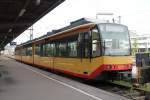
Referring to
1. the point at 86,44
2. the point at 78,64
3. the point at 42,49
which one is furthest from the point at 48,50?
the point at 86,44

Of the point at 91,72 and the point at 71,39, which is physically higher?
the point at 71,39

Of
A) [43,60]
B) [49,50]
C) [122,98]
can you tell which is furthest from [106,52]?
[43,60]

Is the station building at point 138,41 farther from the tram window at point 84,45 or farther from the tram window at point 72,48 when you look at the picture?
the tram window at point 84,45

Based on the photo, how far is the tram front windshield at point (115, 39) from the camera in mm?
17578

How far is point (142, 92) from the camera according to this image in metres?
14.8

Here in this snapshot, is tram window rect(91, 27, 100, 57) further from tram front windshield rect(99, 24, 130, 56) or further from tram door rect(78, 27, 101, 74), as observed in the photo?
tram front windshield rect(99, 24, 130, 56)

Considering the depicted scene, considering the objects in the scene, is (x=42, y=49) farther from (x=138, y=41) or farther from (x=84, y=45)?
(x=138, y=41)

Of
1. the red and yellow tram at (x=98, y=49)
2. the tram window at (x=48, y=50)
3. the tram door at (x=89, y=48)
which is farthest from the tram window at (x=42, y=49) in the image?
the tram door at (x=89, y=48)

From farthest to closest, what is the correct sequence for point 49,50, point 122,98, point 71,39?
1. point 49,50
2. point 71,39
3. point 122,98

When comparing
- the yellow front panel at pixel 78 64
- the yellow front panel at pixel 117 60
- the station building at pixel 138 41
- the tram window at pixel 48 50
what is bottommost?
the yellow front panel at pixel 78 64

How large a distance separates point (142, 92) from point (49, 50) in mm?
14660

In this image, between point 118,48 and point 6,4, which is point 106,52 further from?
point 6,4

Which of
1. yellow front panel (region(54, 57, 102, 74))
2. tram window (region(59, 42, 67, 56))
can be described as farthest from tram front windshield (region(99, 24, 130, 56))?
tram window (region(59, 42, 67, 56))

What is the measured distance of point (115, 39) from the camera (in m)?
18.0
